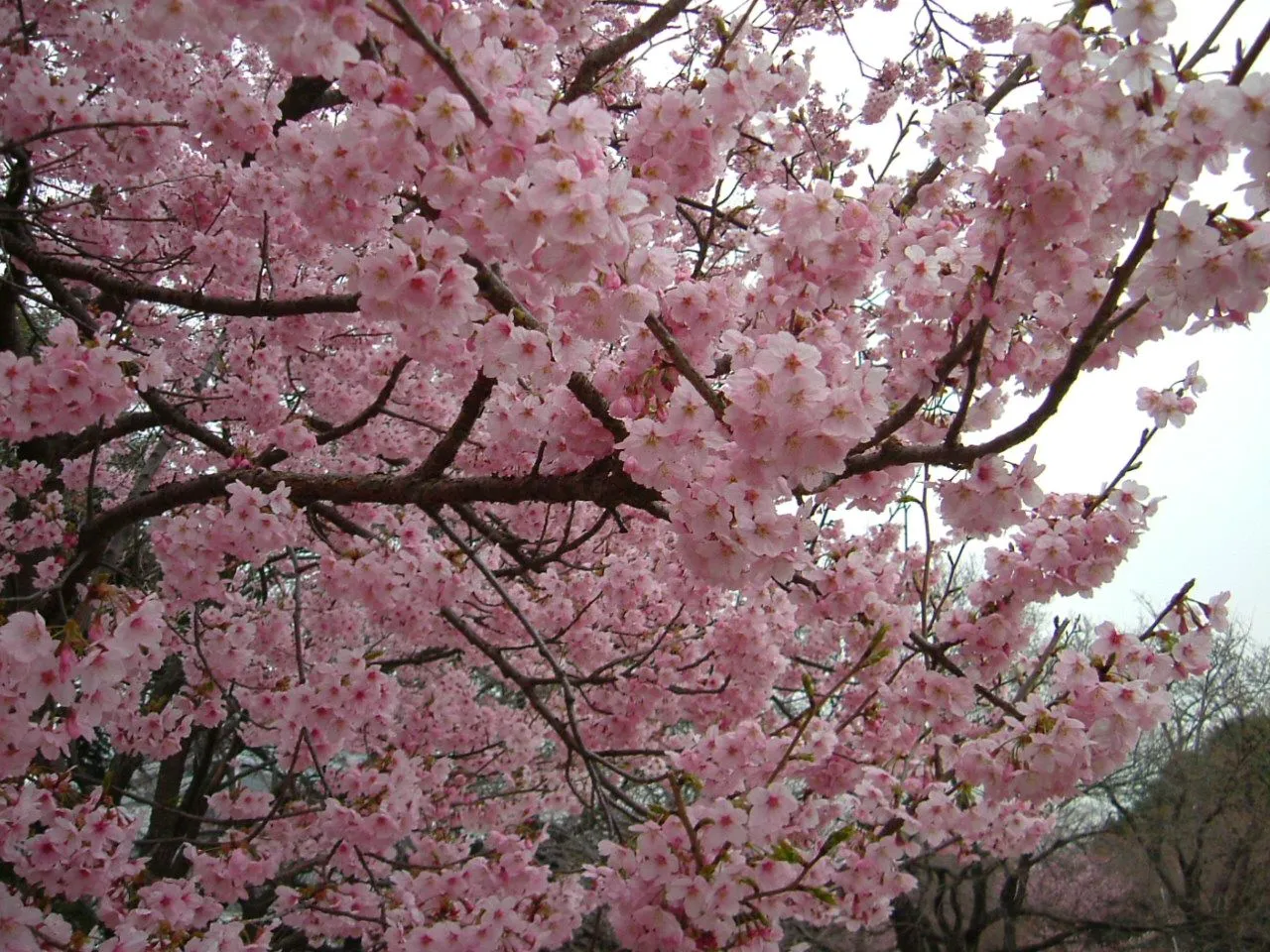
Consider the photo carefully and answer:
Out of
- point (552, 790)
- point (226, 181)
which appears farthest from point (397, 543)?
point (552, 790)

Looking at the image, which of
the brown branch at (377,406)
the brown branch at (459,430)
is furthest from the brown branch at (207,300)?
the brown branch at (459,430)

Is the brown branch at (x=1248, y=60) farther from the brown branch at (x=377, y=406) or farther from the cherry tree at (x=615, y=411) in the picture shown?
the brown branch at (x=377, y=406)

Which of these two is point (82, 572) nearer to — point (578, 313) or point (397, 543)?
point (397, 543)

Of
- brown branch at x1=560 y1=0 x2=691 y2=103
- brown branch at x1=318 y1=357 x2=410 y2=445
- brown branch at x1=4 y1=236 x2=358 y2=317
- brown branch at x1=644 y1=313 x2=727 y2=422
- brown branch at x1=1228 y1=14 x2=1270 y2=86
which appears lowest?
brown branch at x1=644 y1=313 x2=727 y2=422

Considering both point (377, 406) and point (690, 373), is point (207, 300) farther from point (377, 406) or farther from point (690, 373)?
point (690, 373)

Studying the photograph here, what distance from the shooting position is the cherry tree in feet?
5.56

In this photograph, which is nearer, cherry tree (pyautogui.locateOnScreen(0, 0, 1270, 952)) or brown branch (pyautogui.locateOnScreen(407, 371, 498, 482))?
cherry tree (pyautogui.locateOnScreen(0, 0, 1270, 952))

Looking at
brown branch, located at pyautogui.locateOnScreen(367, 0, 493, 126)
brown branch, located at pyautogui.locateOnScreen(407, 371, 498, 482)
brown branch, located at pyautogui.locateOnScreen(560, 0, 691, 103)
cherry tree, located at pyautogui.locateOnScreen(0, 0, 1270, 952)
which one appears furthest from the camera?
brown branch, located at pyautogui.locateOnScreen(560, 0, 691, 103)

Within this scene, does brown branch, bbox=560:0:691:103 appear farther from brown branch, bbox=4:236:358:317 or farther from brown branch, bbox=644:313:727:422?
brown branch, bbox=644:313:727:422

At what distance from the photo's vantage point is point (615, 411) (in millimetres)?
2293

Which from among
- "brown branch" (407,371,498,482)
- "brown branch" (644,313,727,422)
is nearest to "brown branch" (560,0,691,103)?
"brown branch" (407,371,498,482)

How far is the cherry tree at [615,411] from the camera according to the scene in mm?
1693

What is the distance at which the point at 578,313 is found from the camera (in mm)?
1975

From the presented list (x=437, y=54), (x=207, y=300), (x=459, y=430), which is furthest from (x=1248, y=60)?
(x=207, y=300)
